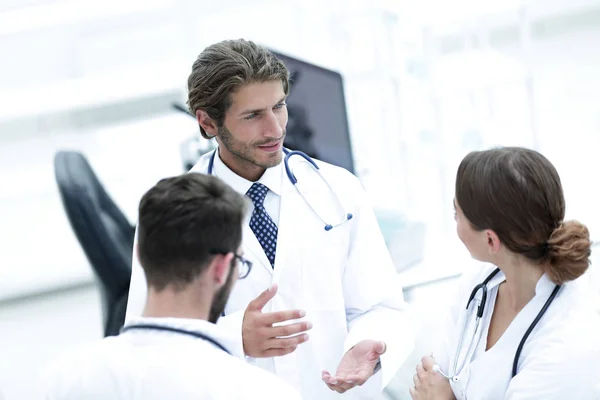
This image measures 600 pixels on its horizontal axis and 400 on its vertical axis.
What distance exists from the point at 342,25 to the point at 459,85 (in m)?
0.94

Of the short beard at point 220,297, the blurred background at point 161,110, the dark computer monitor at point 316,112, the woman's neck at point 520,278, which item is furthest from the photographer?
the blurred background at point 161,110

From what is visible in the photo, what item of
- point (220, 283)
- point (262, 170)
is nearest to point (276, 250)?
point (262, 170)

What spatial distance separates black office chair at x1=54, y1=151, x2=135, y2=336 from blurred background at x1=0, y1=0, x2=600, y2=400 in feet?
3.26

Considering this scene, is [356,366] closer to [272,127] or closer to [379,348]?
[379,348]

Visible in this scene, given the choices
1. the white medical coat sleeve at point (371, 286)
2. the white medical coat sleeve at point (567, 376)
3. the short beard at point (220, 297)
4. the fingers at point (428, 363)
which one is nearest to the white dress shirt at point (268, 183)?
the white medical coat sleeve at point (371, 286)

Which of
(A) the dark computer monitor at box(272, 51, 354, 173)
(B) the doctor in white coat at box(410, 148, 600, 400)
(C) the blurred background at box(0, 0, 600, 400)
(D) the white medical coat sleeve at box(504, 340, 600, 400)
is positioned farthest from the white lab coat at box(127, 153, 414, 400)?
(C) the blurred background at box(0, 0, 600, 400)

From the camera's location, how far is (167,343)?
1023 mm

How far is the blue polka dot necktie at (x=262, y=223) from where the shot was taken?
158 cm

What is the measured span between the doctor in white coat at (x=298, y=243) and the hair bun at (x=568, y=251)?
382mm

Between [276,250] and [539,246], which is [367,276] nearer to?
[276,250]

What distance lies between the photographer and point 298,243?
1571 millimetres

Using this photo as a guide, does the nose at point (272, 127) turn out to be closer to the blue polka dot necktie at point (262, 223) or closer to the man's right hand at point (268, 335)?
the blue polka dot necktie at point (262, 223)

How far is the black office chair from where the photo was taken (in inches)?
89.2

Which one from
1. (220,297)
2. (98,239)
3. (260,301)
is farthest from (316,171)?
(98,239)
